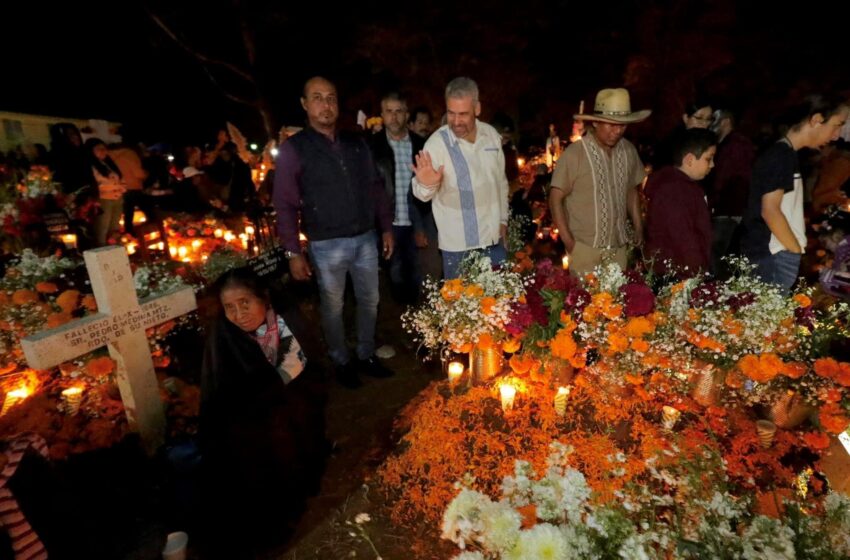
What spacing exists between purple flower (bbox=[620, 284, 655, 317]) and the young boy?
971 mm

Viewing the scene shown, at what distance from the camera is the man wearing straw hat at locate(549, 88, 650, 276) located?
412 cm

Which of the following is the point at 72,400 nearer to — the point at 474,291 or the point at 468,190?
the point at 474,291

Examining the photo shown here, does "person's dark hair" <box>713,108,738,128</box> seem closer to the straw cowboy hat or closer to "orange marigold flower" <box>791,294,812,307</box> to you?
the straw cowboy hat

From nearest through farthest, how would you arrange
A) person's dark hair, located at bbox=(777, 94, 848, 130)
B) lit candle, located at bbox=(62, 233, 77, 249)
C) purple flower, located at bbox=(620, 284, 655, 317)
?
1. purple flower, located at bbox=(620, 284, 655, 317)
2. person's dark hair, located at bbox=(777, 94, 848, 130)
3. lit candle, located at bbox=(62, 233, 77, 249)

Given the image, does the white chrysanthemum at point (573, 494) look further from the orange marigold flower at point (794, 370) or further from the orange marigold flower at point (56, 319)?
the orange marigold flower at point (56, 319)

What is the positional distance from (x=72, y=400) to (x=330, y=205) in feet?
8.44

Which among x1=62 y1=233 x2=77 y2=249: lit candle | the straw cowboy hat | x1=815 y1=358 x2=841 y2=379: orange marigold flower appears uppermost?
the straw cowboy hat

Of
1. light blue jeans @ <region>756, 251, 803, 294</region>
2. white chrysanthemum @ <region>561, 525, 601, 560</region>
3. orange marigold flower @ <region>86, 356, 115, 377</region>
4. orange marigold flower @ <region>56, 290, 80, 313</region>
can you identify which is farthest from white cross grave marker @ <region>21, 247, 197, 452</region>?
light blue jeans @ <region>756, 251, 803, 294</region>

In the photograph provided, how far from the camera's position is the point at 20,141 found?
16.4 meters

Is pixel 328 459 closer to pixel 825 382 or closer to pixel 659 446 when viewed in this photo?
pixel 659 446

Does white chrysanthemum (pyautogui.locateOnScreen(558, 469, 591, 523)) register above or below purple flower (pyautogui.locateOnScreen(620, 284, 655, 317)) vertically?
below

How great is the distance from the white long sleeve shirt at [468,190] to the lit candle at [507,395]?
1.36 meters

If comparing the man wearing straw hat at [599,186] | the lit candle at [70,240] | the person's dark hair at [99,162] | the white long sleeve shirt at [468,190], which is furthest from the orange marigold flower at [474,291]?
the person's dark hair at [99,162]

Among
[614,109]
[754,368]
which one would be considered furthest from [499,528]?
[614,109]
